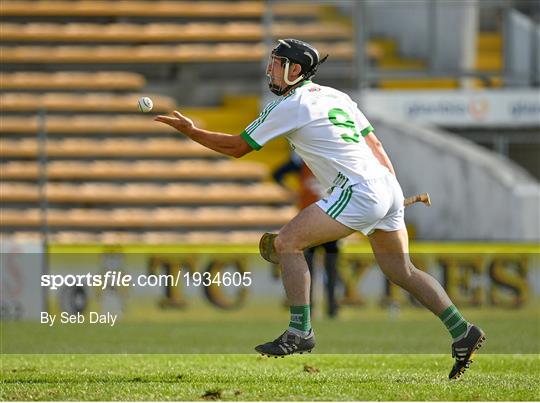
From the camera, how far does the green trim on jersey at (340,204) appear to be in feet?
26.0

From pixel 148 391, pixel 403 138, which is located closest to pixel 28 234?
pixel 403 138

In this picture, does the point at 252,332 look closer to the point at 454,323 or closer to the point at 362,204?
the point at 454,323

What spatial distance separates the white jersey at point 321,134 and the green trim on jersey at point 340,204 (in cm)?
5

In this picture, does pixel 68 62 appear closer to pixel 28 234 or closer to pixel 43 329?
pixel 28 234

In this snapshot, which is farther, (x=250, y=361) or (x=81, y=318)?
(x=81, y=318)

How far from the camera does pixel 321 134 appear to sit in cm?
796

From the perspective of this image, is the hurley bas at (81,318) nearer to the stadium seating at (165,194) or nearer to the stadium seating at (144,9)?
the stadium seating at (165,194)

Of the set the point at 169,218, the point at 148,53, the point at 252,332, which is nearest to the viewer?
the point at 252,332

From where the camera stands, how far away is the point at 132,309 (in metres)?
15.7

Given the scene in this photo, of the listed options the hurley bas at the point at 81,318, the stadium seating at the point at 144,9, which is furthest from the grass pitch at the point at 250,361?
the stadium seating at the point at 144,9

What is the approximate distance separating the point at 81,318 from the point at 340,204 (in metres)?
6.74

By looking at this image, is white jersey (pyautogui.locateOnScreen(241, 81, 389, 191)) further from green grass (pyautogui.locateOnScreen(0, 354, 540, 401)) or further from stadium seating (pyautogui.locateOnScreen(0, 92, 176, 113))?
stadium seating (pyautogui.locateOnScreen(0, 92, 176, 113))

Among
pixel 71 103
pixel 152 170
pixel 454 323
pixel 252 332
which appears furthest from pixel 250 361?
pixel 71 103

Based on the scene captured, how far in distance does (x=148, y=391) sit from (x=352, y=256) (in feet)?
30.7
